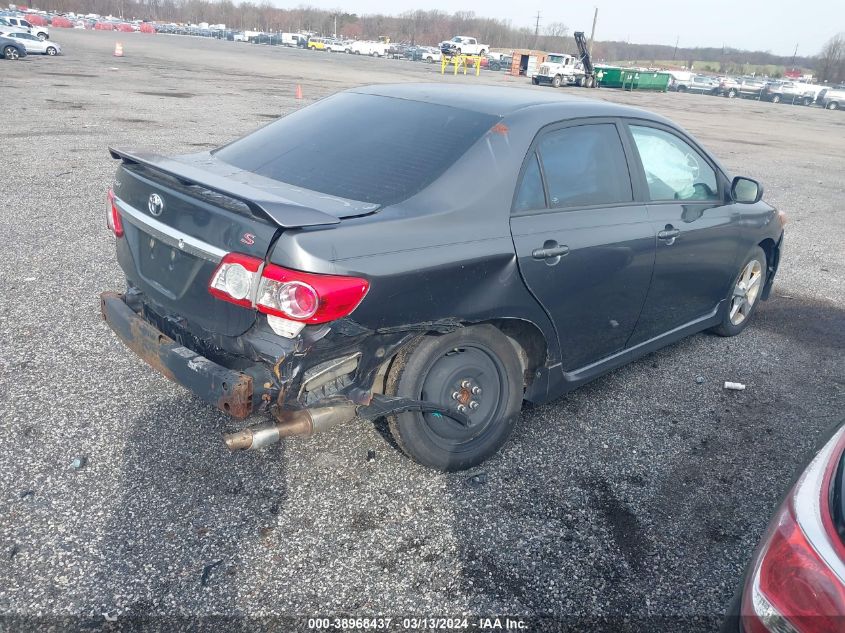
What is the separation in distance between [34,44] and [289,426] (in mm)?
36629

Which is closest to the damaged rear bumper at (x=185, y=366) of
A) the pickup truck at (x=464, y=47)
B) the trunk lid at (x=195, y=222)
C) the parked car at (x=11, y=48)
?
the trunk lid at (x=195, y=222)

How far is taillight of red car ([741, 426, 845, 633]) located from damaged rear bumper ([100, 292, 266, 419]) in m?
1.80

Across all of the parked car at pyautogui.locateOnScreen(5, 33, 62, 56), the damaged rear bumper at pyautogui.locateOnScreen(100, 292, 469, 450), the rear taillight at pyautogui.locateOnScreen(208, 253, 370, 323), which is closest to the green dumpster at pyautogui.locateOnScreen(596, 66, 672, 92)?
the parked car at pyautogui.locateOnScreen(5, 33, 62, 56)

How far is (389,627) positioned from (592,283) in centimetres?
196

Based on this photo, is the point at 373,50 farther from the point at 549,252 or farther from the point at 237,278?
the point at 237,278

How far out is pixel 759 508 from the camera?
10.6ft

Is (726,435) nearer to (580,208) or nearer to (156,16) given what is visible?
(580,208)

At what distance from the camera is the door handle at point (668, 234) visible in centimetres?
391

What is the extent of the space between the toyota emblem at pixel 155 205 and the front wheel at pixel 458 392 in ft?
4.00

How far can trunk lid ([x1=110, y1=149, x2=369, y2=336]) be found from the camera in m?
2.61

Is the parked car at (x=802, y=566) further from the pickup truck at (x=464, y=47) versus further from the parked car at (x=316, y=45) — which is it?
the parked car at (x=316, y=45)

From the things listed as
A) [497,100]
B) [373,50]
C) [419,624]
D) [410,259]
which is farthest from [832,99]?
[419,624]

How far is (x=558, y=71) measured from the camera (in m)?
39.8

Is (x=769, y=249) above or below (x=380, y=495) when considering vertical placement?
above
